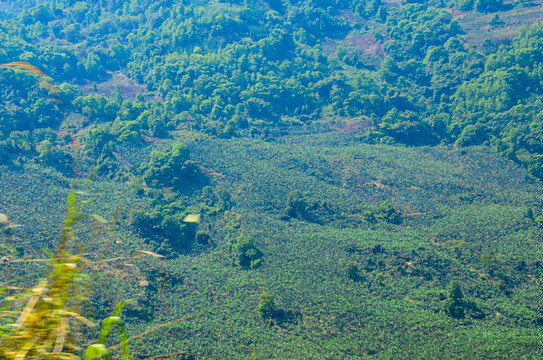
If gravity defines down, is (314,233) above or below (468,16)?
below

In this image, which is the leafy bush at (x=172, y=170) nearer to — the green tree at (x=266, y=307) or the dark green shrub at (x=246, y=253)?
the dark green shrub at (x=246, y=253)

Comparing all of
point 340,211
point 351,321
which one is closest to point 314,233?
point 340,211

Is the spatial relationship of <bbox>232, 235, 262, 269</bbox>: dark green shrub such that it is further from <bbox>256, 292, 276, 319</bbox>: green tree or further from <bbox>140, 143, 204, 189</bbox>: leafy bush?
<bbox>140, 143, 204, 189</bbox>: leafy bush

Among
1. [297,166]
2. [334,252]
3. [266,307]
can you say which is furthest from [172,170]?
[266,307]

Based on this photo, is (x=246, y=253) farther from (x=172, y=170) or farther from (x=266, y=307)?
(x=172, y=170)

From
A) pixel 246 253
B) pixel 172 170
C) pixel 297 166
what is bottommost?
pixel 246 253

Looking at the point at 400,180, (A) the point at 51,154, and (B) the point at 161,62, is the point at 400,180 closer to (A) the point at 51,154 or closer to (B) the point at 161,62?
(A) the point at 51,154

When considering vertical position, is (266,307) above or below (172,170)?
below
